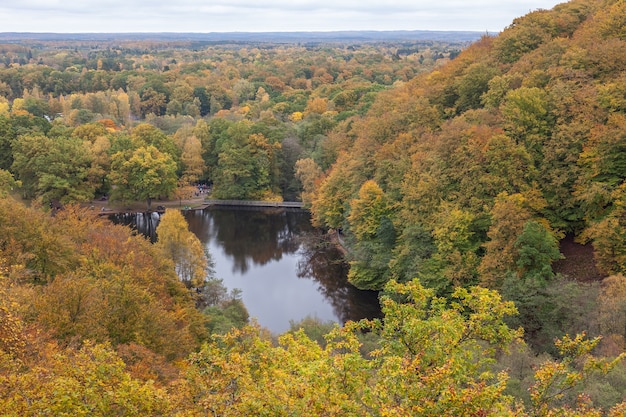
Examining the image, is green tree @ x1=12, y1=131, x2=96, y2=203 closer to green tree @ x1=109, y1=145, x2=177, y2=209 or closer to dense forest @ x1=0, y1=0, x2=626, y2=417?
dense forest @ x1=0, y1=0, x2=626, y2=417

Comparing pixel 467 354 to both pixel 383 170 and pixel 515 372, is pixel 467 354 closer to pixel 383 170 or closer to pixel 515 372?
pixel 515 372

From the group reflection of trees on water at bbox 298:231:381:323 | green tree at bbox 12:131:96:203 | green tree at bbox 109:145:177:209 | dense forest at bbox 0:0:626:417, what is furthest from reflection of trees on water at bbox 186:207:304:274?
green tree at bbox 12:131:96:203

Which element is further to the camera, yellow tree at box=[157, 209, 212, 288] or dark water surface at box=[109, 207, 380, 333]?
dark water surface at box=[109, 207, 380, 333]

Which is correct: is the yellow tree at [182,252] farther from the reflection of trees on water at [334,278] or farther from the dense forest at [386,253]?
the reflection of trees on water at [334,278]

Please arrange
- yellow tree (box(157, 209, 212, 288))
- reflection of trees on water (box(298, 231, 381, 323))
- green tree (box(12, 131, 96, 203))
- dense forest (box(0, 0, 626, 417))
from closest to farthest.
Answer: dense forest (box(0, 0, 626, 417)) < yellow tree (box(157, 209, 212, 288)) < reflection of trees on water (box(298, 231, 381, 323)) < green tree (box(12, 131, 96, 203))

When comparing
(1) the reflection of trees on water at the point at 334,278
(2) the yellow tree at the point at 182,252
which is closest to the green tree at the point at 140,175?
(1) the reflection of trees on water at the point at 334,278

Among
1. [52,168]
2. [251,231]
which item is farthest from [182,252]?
[52,168]

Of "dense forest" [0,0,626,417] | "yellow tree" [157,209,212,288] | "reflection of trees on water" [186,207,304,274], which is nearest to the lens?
"dense forest" [0,0,626,417]

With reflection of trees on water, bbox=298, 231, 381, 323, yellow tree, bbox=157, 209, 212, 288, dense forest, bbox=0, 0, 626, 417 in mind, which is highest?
dense forest, bbox=0, 0, 626, 417

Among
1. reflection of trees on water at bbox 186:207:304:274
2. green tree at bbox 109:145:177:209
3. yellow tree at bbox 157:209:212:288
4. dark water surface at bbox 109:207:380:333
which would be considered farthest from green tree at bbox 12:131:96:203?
yellow tree at bbox 157:209:212:288

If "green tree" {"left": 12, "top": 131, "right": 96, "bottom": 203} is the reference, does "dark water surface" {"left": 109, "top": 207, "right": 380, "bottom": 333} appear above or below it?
below

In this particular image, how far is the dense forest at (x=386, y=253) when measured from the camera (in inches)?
303

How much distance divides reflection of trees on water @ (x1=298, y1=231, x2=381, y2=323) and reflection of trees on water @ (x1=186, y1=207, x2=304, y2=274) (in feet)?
5.70

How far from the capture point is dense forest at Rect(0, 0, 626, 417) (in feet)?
25.3
